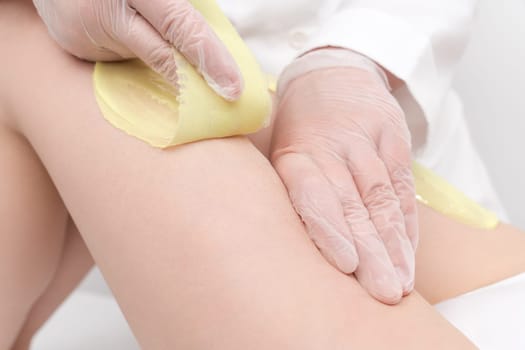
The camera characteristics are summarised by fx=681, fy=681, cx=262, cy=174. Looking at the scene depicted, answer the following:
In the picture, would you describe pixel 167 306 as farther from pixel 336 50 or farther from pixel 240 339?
pixel 336 50

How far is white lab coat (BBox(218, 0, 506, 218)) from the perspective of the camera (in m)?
0.83

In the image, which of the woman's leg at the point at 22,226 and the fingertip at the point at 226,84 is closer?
the fingertip at the point at 226,84

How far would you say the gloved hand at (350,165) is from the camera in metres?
0.58

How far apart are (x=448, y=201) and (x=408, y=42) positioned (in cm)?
21

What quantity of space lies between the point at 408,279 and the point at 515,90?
718 millimetres

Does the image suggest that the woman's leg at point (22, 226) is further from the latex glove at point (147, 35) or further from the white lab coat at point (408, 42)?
the white lab coat at point (408, 42)

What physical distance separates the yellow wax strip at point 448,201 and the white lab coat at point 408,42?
0.30ft

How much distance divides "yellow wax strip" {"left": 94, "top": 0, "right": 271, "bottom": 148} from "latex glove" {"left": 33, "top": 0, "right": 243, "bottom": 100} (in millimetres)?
13

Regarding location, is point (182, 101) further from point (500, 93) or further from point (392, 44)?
point (500, 93)

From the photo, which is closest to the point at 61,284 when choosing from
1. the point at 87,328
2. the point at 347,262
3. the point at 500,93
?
the point at 87,328

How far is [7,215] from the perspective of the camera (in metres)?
0.71

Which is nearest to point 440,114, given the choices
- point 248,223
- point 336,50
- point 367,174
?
point 336,50

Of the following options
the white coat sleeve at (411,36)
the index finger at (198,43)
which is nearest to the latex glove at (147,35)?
the index finger at (198,43)

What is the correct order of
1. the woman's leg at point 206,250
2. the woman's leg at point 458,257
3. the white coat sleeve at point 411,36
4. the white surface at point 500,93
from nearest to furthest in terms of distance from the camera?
the woman's leg at point 206,250 → the woman's leg at point 458,257 → the white coat sleeve at point 411,36 → the white surface at point 500,93
